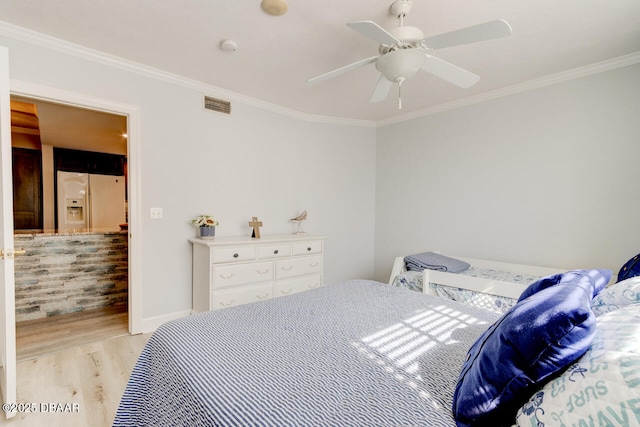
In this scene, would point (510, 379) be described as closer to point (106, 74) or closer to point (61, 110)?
point (106, 74)

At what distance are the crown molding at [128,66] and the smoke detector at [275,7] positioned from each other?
1.42 m

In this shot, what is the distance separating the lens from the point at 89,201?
567cm

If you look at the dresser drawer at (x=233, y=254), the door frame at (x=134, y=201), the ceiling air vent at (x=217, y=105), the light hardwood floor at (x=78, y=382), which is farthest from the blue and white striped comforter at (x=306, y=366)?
the ceiling air vent at (x=217, y=105)

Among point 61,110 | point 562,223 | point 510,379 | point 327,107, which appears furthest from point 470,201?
point 61,110

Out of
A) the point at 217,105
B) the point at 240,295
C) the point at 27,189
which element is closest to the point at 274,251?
the point at 240,295

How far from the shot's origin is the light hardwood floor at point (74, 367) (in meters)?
1.68

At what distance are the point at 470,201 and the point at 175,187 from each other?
3170 millimetres

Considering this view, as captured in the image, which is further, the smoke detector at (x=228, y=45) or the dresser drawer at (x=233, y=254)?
the dresser drawer at (x=233, y=254)

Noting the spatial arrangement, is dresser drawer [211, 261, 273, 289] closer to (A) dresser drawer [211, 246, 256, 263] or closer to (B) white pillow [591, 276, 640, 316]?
(A) dresser drawer [211, 246, 256, 263]

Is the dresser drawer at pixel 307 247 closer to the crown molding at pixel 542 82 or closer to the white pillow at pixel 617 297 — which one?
the crown molding at pixel 542 82

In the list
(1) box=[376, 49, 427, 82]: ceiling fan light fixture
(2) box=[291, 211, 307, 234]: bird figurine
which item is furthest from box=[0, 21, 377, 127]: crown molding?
(1) box=[376, 49, 427, 82]: ceiling fan light fixture

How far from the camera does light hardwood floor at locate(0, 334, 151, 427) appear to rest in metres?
1.65

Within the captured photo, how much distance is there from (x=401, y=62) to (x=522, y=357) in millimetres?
1545

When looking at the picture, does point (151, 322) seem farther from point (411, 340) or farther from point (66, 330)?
point (411, 340)
